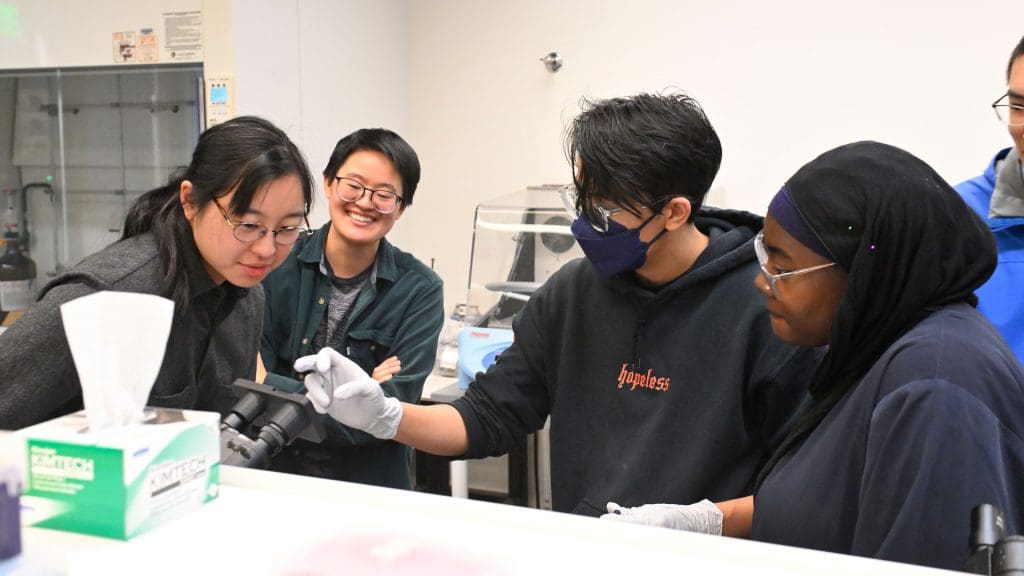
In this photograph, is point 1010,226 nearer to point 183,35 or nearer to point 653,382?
point 653,382

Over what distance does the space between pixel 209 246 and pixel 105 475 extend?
67cm

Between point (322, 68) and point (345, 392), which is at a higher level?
point (322, 68)

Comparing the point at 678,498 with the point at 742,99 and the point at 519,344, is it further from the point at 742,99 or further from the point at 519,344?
the point at 742,99

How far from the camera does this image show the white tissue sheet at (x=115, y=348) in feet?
Answer: 2.21

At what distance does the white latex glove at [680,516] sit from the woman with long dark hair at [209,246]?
0.74 m

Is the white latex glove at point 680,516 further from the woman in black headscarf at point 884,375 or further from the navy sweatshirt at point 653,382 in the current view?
the navy sweatshirt at point 653,382

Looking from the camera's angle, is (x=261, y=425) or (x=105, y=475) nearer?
(x=105, y=475)

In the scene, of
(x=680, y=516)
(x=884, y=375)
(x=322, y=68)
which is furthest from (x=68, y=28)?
(x=884, y=375)

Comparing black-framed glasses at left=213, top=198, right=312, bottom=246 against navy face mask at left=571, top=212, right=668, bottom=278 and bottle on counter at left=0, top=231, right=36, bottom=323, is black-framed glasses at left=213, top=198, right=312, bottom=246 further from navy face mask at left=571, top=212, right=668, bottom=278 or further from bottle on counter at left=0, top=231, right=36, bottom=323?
bottle on counter at left=0, top=231, right=36, bottom=323

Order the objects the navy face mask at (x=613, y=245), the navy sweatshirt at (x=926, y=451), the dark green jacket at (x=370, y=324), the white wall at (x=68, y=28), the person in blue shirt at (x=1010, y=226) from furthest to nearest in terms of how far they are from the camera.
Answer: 1. the white wall at (x=68, y=28)
2. the dark green jacket at (x=370, y=324)
3. the person in blue shirt at (x=1010, y=226)
4. the navy face mask at (x=613, y=245)
5. the navy sweatshirt at (x=926, y=451)

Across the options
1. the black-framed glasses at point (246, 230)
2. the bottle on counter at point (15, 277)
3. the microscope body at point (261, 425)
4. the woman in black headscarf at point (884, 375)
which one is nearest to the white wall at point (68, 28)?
the bottle on counter at point (15, 277)

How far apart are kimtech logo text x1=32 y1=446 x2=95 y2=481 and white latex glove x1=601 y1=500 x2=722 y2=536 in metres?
0.65

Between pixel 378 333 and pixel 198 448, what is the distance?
106 centimetres

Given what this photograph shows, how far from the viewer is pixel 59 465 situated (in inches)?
27.5
